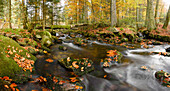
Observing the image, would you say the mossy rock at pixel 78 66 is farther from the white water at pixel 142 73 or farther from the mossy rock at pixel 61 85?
the white water at pixel 142 73

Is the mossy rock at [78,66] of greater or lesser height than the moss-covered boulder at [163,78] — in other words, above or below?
above

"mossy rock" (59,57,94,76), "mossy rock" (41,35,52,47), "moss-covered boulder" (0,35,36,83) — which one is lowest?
"mossy rock" (59,57,94,76)

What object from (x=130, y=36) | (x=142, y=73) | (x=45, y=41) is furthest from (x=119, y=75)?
(x=130, y=36)

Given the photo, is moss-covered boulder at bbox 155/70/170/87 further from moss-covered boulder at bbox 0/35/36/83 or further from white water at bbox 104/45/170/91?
moss-covered boulder at bbox 0/35/36/83

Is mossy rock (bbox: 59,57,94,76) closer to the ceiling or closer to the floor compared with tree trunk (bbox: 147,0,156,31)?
closer to the floor

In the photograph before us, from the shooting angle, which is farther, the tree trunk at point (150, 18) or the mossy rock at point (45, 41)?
the tree trunk at point (150, 18)

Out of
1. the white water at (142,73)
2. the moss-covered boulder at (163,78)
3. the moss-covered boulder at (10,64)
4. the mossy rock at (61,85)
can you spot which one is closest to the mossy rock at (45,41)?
the moss-covered boulder at (10,64)

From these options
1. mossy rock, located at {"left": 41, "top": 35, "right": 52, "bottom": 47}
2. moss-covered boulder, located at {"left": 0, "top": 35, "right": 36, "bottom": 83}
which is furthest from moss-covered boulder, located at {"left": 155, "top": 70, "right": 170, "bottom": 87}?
mossy rock, located at {"left": 41, "top": 35, "right": 52, "bottom": 47}

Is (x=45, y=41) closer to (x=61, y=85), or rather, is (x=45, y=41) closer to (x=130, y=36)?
(x=61, y=85)

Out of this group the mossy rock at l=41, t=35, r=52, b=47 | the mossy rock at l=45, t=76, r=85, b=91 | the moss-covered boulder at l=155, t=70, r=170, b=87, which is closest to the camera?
the mossy rock at l=45, t=76, r=85, b=91

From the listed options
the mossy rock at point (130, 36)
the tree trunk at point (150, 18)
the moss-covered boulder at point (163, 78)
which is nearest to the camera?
the moss-covered boulder at point (163, 78)

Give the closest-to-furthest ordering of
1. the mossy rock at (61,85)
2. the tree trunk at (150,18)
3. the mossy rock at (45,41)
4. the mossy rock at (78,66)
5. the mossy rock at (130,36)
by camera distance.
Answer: the mossy rock at (61,85) < the mossy rock at (78,66) < the mossy rock at (45,41) < the mossy rock at (130,36) < the tree trunk at (150,18)

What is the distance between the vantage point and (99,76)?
193 inches

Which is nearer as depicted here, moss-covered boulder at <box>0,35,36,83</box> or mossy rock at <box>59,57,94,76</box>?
moss-covered boulder at <box>0,35,36,83</box>
